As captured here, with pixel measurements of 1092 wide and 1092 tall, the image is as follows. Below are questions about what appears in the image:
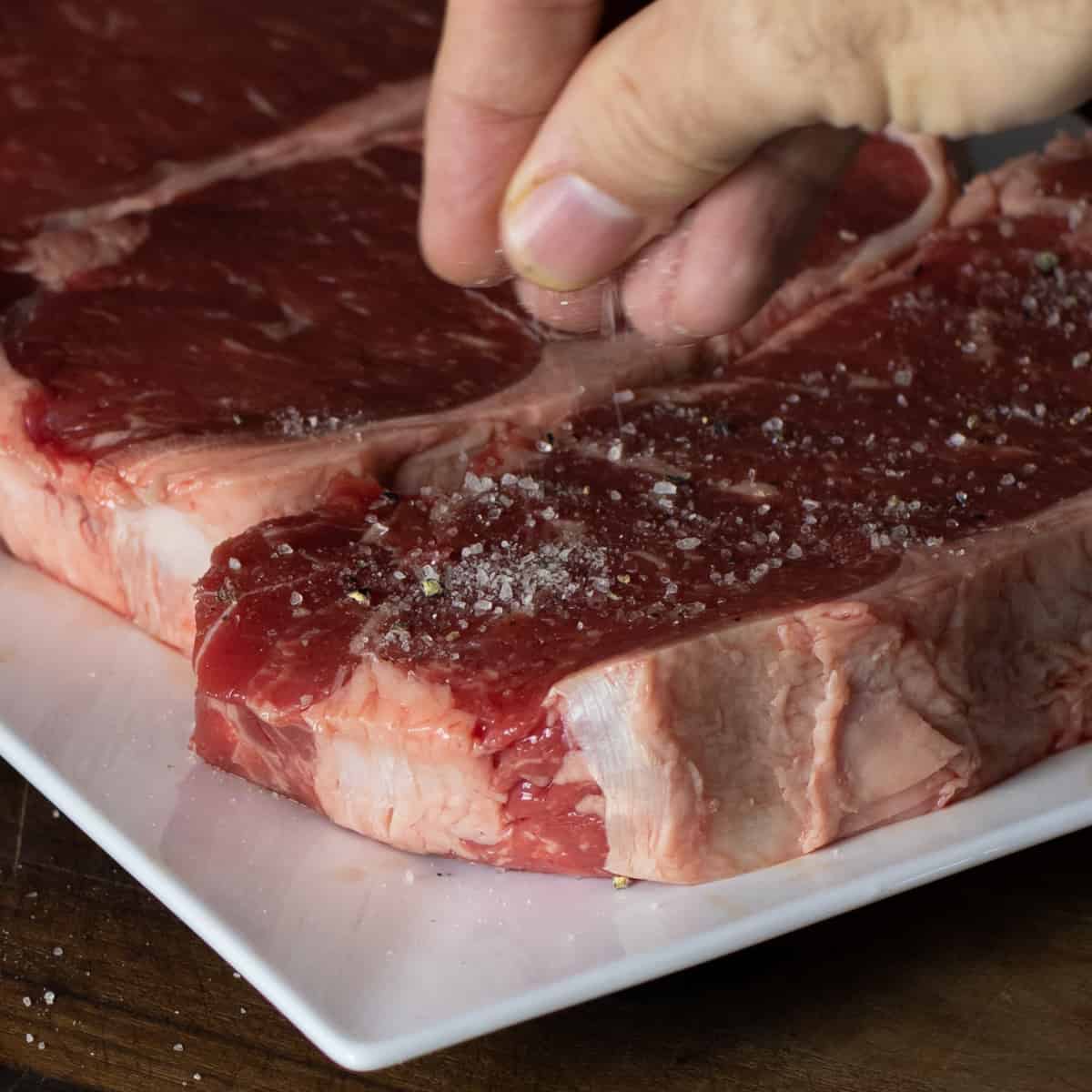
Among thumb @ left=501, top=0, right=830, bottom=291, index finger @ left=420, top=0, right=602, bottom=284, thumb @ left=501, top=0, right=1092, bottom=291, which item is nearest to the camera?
thumb @ left=501, top=0, right=1092, bottom=291

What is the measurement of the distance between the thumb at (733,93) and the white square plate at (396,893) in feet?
2.01

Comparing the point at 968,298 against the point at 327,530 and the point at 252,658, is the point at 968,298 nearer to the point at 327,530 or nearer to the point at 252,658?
the point at 327,530

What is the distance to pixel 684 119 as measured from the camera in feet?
4.33

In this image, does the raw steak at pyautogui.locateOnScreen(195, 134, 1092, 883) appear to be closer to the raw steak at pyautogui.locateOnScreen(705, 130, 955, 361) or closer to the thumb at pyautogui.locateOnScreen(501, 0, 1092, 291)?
the raw steak at pyautogui.locateOnScreen(705, 130, 955, 361)

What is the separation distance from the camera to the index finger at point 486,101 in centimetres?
150

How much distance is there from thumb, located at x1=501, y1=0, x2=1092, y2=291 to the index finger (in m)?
0.06

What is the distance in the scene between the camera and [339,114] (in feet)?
9.62

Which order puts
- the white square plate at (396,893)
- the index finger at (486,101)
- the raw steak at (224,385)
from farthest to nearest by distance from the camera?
the raw steak at (224,385) → the white square plate at (396,893) → the index finger at (486,101)

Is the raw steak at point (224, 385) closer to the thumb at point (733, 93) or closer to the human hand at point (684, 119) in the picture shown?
the human hand at point (684, 119)

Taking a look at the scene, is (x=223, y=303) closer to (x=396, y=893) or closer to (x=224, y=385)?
(x=224, y=385)

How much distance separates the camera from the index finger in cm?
150

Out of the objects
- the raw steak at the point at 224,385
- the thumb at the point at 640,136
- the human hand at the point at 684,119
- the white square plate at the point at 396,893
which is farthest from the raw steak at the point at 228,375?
the thumb at the point at 640,136

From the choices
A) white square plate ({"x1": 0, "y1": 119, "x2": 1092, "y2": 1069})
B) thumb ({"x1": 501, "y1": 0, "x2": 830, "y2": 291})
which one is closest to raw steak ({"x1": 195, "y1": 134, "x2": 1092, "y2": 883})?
white square plate ({"x1": 0, "y1": 119, "x2": 1092, "y2": 1069})

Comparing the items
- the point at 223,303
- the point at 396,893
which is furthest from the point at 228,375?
the point at 396,893
